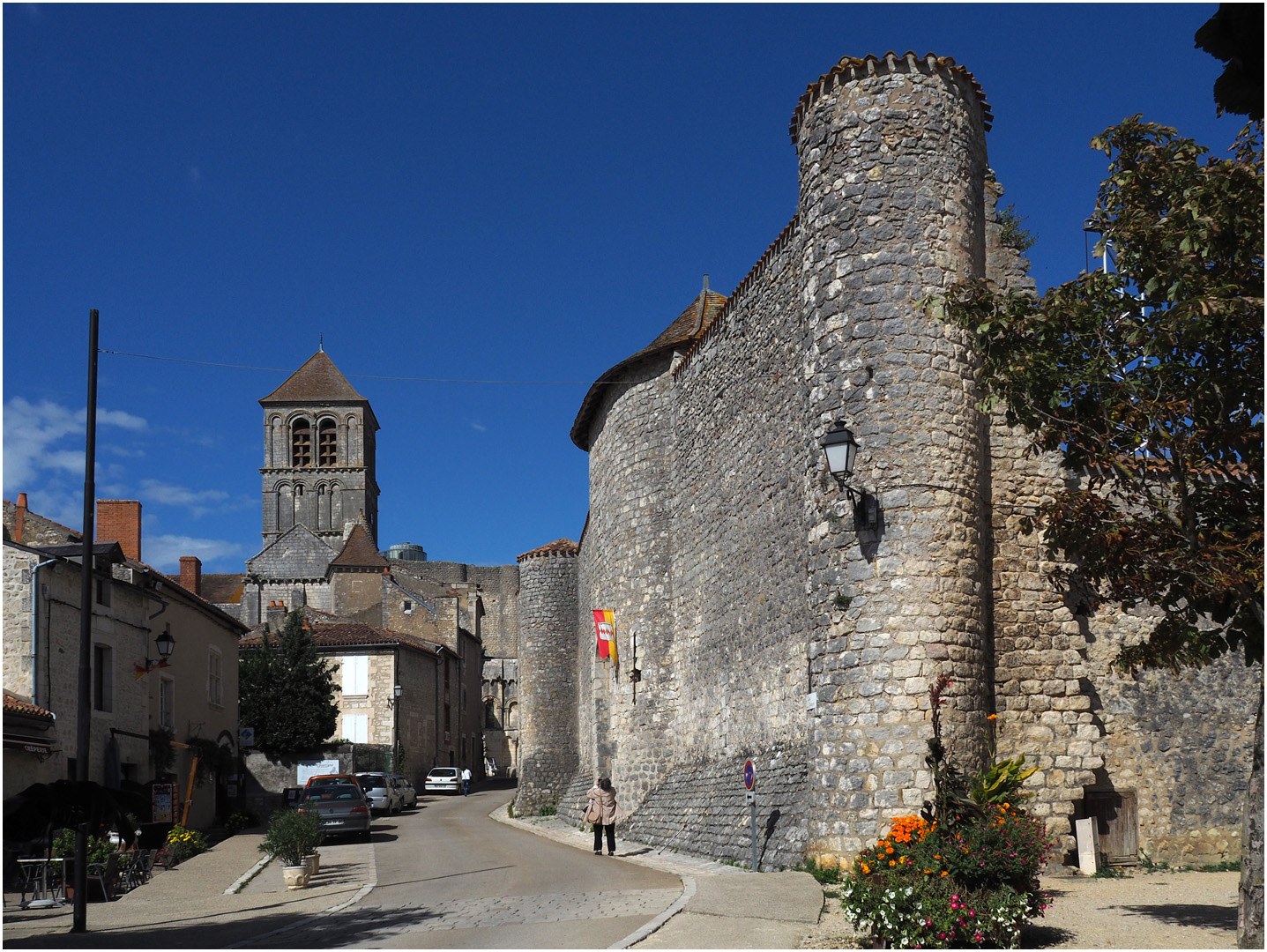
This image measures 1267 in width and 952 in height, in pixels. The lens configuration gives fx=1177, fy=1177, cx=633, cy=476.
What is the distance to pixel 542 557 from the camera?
32781mm

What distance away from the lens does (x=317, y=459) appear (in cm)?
8062

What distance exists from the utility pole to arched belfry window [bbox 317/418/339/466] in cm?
7015

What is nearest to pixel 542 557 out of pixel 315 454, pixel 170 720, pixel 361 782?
pixel 361 782

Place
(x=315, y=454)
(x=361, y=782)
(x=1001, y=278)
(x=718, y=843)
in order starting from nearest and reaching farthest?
(x=1001, y=278), (x=718, y=843), (x=361, y=782), (x=315, y=454)

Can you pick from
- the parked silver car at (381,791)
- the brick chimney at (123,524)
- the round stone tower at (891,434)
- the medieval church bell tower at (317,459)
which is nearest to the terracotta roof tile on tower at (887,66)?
the round stone tower at (891,434)

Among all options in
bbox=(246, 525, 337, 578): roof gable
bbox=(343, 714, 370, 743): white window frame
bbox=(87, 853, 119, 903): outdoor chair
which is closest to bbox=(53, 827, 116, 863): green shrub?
bbox=(87, 853, 119, 903): outdoor chair

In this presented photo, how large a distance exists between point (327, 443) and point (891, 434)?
239ft

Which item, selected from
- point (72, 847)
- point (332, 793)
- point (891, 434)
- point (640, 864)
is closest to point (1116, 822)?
point (891, 434)

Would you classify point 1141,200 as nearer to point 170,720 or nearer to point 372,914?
point 372,914

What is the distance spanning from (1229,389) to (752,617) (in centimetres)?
931

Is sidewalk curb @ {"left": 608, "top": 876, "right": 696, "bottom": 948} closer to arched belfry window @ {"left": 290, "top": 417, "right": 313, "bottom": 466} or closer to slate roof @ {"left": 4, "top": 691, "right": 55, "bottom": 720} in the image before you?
slate roof @ {"left": 4, "top": 691, "right": 55, "bottom": 720}

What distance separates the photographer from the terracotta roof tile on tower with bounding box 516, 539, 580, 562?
3259 cm

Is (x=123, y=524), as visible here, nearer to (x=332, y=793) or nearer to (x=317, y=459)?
(x=332, y=793)

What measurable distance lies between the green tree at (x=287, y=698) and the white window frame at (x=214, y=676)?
19.6 feet
